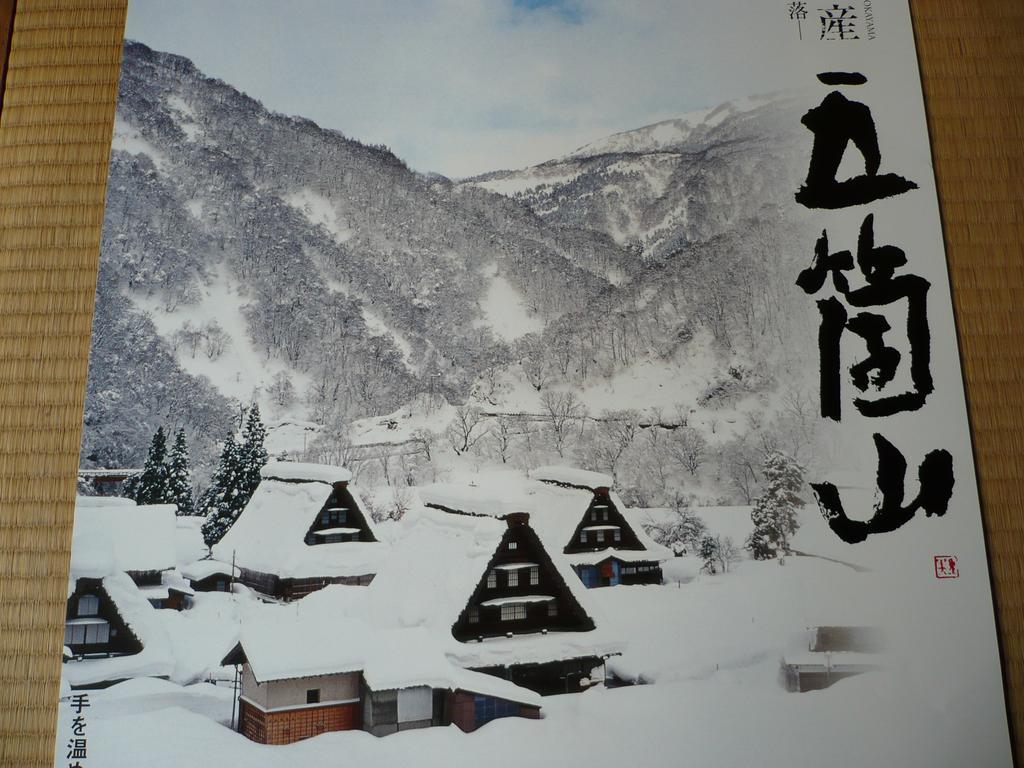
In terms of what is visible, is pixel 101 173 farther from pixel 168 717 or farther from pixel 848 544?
pixel 848 544

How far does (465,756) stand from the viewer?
1.96 m

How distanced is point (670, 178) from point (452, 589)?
1.58 meters

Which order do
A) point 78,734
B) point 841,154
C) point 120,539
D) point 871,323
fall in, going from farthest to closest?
point 841,154
point 871,323
point 120,539
point 78,734

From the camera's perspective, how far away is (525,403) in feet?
7.27

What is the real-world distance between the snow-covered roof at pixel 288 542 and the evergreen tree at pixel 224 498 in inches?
1.0

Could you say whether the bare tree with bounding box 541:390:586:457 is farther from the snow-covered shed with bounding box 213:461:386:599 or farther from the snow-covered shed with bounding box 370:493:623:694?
the snow-covered shed with bounding box 213:461:386:599

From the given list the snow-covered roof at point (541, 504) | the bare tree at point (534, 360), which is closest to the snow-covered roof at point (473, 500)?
the snow-covered roof at point (541, 504)

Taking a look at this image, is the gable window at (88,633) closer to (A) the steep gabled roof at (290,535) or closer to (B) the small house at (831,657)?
(A) the steep gabled roof at (290,535)

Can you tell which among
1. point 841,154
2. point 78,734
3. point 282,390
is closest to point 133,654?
point 78,734

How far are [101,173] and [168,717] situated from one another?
5.65 feet

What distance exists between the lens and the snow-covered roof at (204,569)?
2.04 metres

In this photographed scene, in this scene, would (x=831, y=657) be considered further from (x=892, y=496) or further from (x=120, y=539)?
(x=120, y=539)

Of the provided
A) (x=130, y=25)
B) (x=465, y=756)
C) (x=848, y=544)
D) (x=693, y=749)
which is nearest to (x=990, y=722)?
(x=848, y=544)

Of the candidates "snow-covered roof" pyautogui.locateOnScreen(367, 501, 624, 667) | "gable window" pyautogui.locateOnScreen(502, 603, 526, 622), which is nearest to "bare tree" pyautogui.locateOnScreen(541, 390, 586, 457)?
"snow-covered roof" pyautogui.locateOnScreen(367, 501, 624, 667)
